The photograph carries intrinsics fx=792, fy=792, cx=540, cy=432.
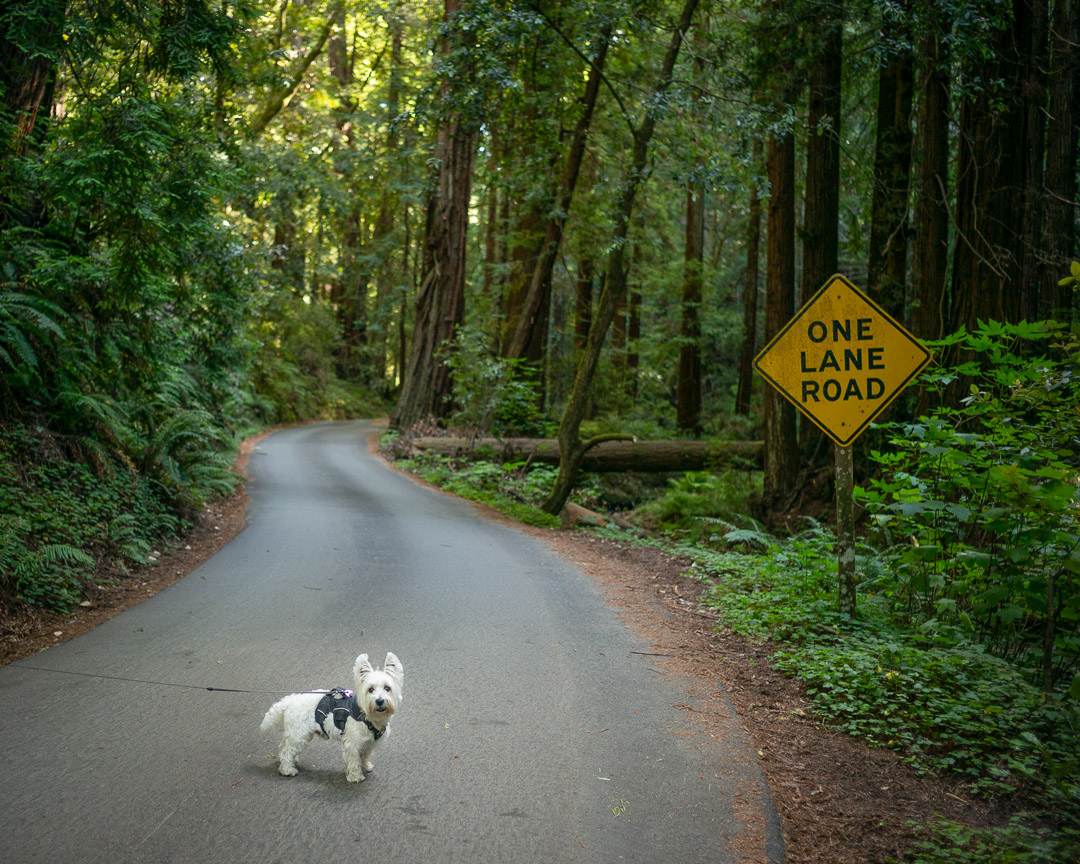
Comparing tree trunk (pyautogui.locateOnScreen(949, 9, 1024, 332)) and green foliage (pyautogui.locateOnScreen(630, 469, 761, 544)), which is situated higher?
tree trunk (pyautogui.locateOnScreen(949, 9, 1024, 332))

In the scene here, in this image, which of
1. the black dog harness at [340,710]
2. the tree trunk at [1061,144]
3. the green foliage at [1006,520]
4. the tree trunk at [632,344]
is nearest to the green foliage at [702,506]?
the tree trunk at [1061,144]

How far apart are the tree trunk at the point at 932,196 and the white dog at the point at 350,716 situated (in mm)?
9649

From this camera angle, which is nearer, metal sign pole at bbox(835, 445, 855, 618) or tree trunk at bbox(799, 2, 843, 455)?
metal sign pole at bbox(835, 445, 855, 618)

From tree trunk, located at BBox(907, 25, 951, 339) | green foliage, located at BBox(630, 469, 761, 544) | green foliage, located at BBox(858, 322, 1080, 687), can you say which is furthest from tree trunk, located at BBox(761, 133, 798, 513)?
green foliage, located at BBox(858, 322, 1080, 687)

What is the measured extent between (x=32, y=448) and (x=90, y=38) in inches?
189

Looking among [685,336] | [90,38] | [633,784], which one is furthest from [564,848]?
[685,336]

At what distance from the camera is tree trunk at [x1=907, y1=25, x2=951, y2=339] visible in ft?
36.6

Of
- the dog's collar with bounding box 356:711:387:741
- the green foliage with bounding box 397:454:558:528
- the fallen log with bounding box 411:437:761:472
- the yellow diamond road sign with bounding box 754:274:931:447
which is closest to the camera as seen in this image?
the dog's collar with bounding box 356:711:387:741

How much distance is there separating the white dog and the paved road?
5.6 inches

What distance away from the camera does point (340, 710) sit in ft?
14.2

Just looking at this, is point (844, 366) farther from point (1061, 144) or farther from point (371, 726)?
point (1061, 144)

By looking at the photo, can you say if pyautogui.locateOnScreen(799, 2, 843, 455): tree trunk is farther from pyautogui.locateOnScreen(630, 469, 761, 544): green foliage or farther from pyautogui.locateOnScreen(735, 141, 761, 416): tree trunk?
pyautogui.locateOnScreen(735, 141, 761, 416): tree trunk

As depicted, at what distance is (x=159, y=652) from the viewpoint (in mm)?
6434

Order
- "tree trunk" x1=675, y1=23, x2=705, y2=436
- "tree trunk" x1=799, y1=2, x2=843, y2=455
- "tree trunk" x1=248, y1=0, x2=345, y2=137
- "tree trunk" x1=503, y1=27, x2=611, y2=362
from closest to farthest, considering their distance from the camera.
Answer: "tree trunk" x1=799, y1=2, x2=843, y2=455 < "tree trunk" x1=503, y1=27, x2=611, y2=362 < "tree trunk" x1=248, y1=0, x2=345, y2=137 < "tree trunk" x1=675, y1=23, x2=705, y2=436
